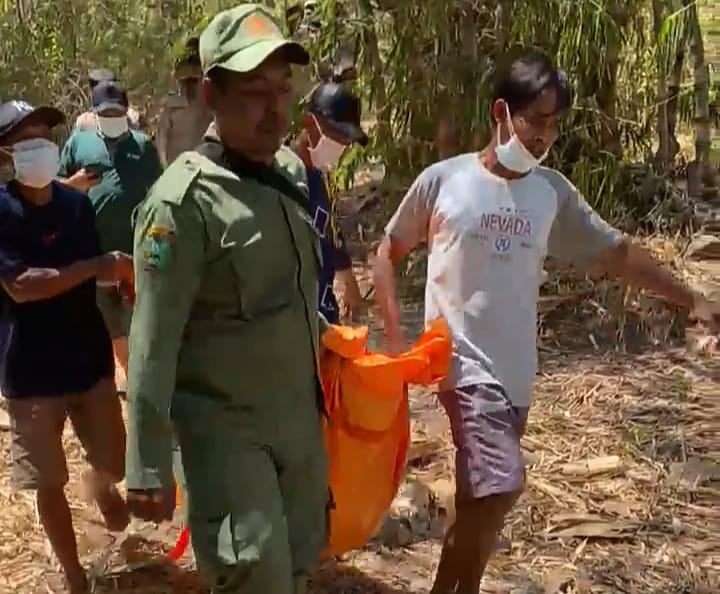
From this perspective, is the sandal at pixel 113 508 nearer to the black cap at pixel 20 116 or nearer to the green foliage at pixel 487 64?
the black cap at pixel 20 116

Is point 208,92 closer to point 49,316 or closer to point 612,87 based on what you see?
point 49,316

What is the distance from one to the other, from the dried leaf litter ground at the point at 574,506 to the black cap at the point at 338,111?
58.9 inches

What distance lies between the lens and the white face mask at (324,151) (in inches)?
170

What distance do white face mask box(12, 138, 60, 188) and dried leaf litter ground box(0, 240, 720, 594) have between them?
1.48m

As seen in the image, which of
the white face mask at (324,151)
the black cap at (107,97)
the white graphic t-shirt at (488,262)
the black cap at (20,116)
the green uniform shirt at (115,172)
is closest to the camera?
the white graphic t-shirt at (488,262)

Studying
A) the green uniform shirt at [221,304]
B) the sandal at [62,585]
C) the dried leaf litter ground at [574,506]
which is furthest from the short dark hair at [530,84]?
the sandal at [62,585]

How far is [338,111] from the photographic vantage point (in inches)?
171

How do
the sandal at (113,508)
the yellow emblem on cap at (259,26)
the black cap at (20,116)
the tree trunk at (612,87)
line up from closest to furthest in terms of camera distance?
the yellow emblem on cap at (259,26) < the black cap at (20,116) < the sandal at (113,508) < the tree trunk at (612,87)

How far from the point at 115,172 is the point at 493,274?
2.30m

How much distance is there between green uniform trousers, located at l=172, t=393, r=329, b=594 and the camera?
9.42ft

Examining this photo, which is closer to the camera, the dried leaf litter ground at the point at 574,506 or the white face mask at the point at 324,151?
the white face mask at the point at 324,151

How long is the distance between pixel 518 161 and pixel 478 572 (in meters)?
1.27

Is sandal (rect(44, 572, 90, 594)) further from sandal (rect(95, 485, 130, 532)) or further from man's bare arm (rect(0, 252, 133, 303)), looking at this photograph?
man's bare arm (rect(0, 252, 133, 303))

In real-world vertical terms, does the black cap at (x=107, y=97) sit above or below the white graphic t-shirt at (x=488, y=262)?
above
